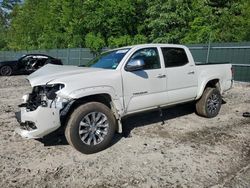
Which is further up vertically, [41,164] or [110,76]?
[110,76]

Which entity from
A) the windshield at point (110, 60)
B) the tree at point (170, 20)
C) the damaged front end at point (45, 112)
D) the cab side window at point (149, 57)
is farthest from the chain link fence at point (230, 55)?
the damaged front end at point (45, 112)

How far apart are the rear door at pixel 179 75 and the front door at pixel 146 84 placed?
0.20 m

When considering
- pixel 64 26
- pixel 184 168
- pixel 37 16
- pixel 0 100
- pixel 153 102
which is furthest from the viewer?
pixel 37 16

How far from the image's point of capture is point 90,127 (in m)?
4.93

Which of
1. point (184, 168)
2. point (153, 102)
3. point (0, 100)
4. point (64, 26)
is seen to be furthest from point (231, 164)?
point (64, 26)

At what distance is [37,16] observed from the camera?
39688 millimetres

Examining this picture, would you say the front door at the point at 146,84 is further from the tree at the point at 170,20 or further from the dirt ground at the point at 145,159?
the tree at the point at 170,20

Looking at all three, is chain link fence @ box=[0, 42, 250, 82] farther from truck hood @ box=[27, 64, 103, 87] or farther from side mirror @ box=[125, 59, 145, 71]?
truck hood @ box=[27, 64, 103, 87]

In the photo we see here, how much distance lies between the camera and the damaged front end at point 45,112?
4594mm

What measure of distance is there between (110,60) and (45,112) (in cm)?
183

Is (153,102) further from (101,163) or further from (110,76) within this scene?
(101,163)

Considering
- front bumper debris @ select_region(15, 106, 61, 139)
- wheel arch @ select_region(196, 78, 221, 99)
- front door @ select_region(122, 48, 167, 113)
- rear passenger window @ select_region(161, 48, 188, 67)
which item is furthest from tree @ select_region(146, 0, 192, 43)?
front bumper debris @ select_region(15, 106, 61, 139)

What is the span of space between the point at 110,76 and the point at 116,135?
1.33 metres

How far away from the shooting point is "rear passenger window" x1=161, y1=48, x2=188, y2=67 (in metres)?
6.21
